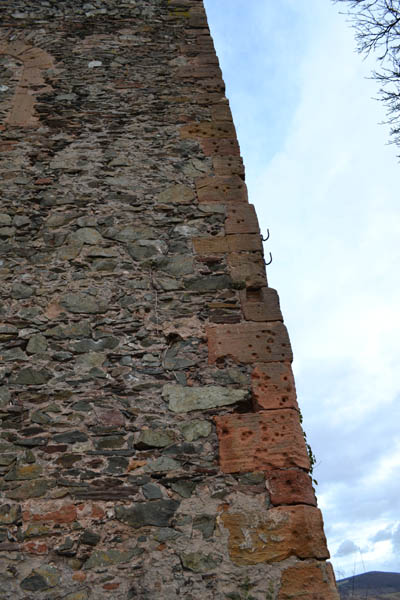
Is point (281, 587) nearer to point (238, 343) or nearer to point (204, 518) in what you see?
point (204, 518)

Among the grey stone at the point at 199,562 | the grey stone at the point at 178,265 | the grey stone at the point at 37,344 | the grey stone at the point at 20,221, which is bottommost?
the grey stone at the point at 199,562

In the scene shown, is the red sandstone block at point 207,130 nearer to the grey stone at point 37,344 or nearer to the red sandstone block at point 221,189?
the red sandstone block at point 221,189

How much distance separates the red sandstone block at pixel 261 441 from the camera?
2752mm

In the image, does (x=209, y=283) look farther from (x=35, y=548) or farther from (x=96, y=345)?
(x=35, y=548)

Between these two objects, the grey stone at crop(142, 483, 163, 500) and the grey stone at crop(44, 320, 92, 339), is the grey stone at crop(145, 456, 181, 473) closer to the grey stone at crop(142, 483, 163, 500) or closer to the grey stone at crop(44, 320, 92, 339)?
the grey stone at crop(142, 483, 163, 500)

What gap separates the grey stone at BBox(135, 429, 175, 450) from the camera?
110 inches

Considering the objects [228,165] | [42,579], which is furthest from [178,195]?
[42,579]

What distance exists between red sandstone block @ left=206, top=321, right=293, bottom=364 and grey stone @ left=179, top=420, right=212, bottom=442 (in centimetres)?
38

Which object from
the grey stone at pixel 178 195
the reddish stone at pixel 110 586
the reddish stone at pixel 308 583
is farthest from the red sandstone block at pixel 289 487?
the grey stone at pixel 178 195

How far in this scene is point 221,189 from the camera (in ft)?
12.6

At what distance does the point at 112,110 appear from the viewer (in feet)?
14.3

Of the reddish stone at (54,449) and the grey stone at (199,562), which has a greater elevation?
the reddish stone at (54,449)

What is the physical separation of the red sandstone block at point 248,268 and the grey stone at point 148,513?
4.70ft

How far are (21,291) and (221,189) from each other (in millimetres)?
1576
